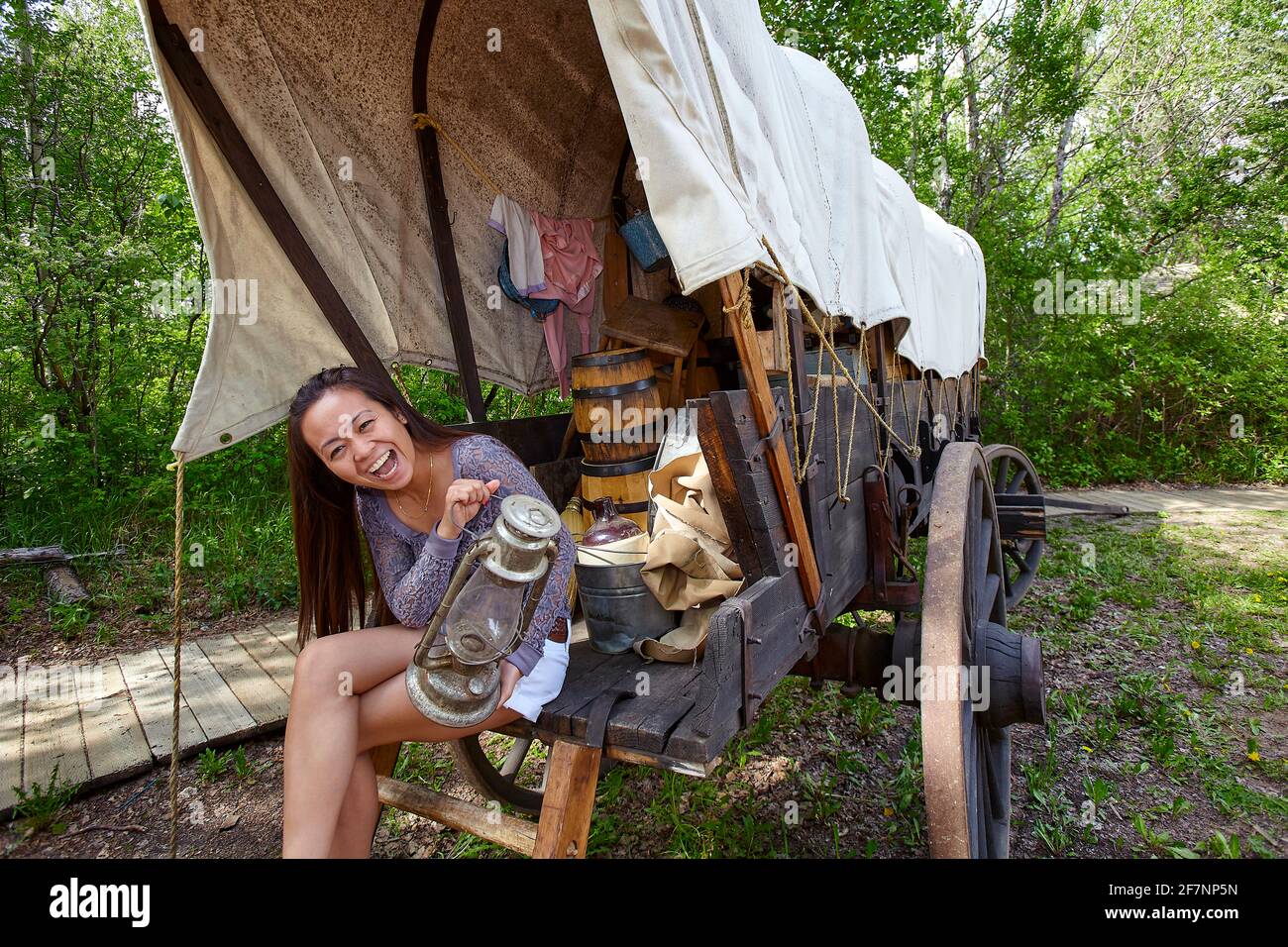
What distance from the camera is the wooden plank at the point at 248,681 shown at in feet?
11.0

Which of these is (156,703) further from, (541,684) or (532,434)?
Answer: (541,684)

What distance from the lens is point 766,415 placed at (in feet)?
5.35

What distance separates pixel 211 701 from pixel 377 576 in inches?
87.1

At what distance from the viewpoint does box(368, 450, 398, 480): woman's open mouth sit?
1.65 meters

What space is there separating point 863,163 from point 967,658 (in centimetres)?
170

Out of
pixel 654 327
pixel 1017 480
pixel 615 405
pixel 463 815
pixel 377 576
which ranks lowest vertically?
pixel 463 815

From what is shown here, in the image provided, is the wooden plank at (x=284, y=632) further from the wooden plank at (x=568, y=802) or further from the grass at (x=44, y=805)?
the wooden plank at (x=568, y=802)

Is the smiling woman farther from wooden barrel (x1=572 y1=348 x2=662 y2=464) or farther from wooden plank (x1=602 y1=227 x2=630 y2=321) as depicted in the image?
wooden plank (x1=602 y1=227 x2=630 y2=321)

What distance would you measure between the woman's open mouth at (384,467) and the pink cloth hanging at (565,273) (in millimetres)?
1418

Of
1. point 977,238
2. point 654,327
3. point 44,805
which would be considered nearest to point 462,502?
point 654,327

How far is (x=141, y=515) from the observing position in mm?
5699
